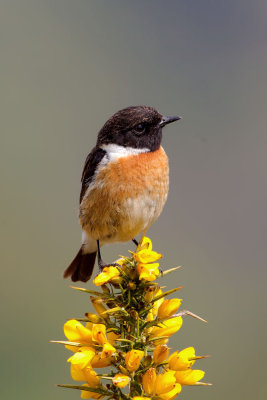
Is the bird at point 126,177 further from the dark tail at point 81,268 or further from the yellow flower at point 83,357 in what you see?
the yellow flower at point 83,357

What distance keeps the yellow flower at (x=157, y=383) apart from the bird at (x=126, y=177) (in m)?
2.17

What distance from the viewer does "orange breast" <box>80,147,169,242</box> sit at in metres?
3.78

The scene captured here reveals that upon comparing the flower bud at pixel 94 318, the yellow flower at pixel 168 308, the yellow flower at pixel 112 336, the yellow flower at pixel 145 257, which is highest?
the yellow flower at pixel 145 257

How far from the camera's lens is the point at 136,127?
3.94 m

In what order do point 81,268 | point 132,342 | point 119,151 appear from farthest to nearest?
point 81,268 < point 119,151 < point 132,342

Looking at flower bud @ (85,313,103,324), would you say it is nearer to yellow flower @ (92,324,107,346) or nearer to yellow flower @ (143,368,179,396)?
yellow flower @ (92,324,107,346)

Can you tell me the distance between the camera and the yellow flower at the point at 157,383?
1.60m

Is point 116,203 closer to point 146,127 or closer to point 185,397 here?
point 146,127

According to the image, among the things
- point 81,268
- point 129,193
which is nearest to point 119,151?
point 129,193

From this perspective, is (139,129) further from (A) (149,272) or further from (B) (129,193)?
(A) (149,272)

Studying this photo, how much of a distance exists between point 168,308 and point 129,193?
1932 mm

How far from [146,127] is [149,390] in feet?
8.31

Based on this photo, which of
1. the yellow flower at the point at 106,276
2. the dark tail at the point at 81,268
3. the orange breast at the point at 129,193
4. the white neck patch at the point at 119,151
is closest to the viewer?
the yellow flower at the point at 106,276

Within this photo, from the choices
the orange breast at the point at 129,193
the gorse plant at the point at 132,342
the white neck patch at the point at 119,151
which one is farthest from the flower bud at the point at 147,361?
the white neck patch at the point at 119,151
